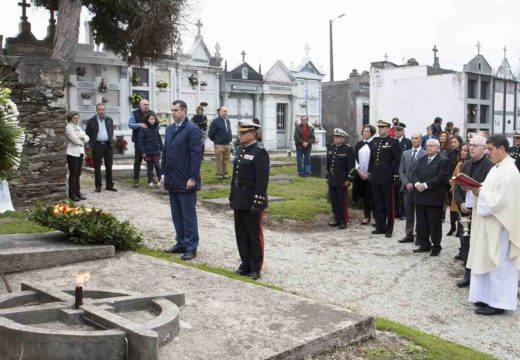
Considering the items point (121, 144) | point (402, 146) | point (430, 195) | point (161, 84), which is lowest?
point (430, 195)

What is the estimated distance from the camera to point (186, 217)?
26.2 ft

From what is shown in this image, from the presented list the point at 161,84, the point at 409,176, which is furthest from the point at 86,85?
the point at 409,176

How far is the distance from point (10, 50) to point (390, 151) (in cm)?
1598

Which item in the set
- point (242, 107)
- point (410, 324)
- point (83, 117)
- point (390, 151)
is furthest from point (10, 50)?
point (410, 324)

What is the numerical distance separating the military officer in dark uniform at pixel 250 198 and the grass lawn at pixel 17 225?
3094 millimetres

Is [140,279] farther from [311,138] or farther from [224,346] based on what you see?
[311,138]

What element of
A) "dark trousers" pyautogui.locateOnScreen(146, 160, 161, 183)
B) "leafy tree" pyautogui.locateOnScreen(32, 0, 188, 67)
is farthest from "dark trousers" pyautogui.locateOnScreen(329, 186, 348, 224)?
"leafy tree" pyautogui.locateOnScreen(32, 0, 188, 67)

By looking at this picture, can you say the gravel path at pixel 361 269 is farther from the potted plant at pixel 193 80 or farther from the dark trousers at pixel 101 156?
the potted plant at pixel 193 80

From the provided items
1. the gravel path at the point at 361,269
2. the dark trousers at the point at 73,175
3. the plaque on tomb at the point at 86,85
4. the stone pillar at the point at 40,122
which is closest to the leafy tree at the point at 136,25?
the plaque on tomb at the point at 86,85

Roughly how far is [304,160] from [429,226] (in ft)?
28.2

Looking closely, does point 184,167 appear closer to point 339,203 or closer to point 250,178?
point 250,178

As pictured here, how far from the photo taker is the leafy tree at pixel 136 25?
1880 centimetres

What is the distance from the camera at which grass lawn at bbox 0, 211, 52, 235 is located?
866 centimetres

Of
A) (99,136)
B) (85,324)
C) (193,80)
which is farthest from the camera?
(193,80)
